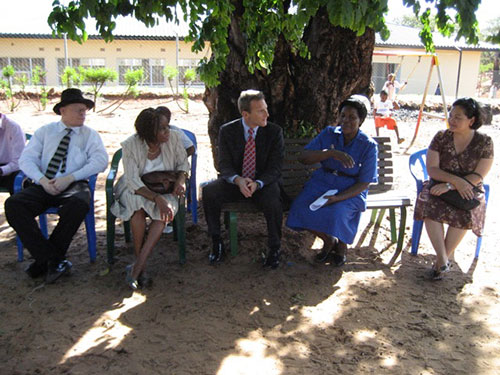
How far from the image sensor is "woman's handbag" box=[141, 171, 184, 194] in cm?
403

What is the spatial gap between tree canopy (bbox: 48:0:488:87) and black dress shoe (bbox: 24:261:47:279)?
6.01 feet

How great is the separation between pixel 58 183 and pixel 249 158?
162 centimetres

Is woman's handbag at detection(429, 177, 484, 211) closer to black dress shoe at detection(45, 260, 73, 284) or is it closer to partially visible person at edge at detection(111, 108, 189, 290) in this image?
partially visible person at edge at detection(111, 108, 189, 290)

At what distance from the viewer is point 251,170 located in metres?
4.35

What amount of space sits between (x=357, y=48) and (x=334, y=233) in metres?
2.15

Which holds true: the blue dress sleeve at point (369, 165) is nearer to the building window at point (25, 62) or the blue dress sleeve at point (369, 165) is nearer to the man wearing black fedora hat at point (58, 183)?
the man wearing black fedora hat at point (58, 183)

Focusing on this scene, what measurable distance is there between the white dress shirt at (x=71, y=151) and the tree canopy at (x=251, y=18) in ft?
2.70

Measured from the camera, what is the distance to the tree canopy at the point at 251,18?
2.98 m

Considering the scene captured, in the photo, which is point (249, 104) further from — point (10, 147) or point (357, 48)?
point (10, 147)

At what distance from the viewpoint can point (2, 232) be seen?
4926 millimetres

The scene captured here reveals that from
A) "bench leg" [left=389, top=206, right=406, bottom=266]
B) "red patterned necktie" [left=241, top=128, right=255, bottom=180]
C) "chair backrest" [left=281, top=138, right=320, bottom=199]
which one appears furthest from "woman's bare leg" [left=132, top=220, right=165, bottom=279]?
"bench leg" [left=389, top=206, right=406, bottom=266]

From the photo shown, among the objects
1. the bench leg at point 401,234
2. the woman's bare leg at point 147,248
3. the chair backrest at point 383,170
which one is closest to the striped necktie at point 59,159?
the woman's bare leg at point 147,248

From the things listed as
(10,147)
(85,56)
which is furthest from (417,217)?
(85,56)

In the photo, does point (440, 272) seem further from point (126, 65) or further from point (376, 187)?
point (126, 65)
